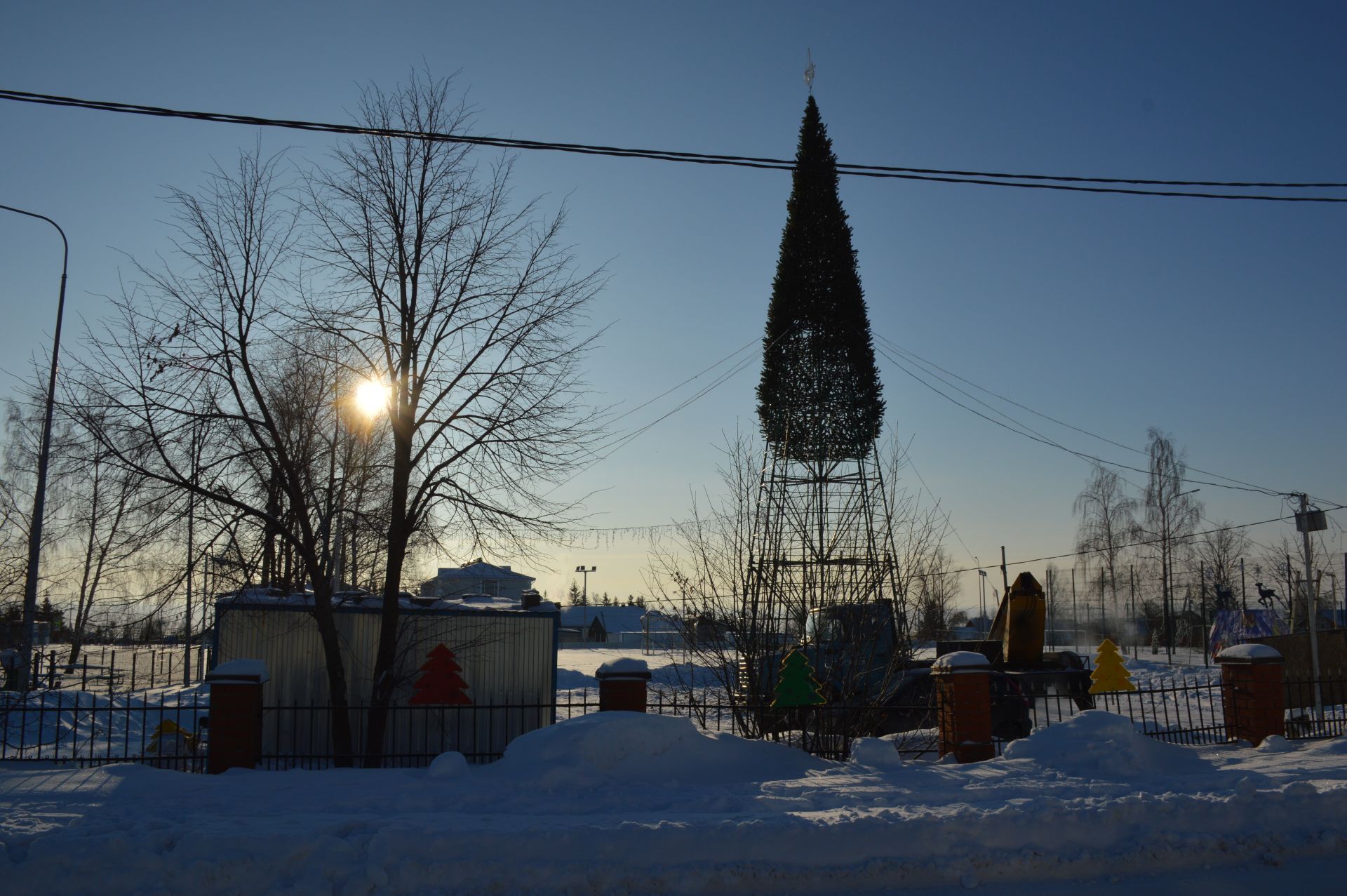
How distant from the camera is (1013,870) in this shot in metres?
6.96

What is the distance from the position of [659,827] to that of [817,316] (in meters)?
16.3

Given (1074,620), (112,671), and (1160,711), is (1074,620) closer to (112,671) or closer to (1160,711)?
(1160,711)

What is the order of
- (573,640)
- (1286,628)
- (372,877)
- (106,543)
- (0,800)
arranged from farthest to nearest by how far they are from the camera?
(573,640), (1286,628), (106,543), (0,800), (372,877)

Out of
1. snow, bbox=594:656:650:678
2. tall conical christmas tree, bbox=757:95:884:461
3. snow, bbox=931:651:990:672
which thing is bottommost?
snow, bbox=594:656:650:678

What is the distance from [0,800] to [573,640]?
67.9 meters

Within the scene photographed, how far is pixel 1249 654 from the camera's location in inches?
481

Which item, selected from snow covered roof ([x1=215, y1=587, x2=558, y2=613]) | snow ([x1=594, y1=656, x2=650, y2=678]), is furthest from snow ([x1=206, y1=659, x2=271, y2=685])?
snow ([x1=594, y1=656, x2=650, y2=678])

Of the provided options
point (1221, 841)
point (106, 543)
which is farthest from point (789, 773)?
point (106, 543)

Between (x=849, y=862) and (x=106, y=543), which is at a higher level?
(x=106, y=543)

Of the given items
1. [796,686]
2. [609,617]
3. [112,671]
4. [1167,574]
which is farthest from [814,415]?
[609,617]

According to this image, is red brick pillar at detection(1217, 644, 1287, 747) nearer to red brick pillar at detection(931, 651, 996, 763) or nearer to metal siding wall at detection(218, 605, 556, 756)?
red brick pillar at detection(931, 651, 996, 763)

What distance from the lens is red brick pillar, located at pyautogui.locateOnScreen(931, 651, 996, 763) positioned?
1095 cm

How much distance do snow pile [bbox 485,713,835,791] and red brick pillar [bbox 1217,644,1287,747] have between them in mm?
6362

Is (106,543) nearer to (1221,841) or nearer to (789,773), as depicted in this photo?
(789,773)
